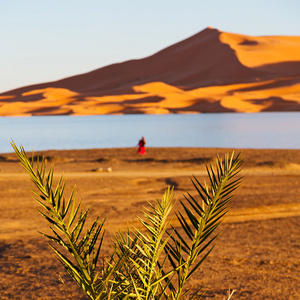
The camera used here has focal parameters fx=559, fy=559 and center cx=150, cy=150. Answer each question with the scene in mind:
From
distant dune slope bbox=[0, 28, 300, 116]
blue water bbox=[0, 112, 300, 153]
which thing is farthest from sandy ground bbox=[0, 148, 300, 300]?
distant dune slope bbox=[0, 28, 300, 116]

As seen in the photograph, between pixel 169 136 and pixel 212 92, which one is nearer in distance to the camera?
pixel 169 136

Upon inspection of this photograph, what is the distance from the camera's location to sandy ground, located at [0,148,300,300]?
6.43m

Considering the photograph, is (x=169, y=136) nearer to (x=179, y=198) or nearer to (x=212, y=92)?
(x=179, y=198)

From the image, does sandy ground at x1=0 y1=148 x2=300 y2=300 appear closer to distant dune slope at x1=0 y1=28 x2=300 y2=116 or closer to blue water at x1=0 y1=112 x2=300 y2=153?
blue water at x1=0 y1=112 x2=300 y2=153

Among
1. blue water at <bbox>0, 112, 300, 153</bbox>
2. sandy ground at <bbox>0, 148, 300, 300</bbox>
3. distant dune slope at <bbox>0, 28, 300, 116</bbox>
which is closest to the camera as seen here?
sandy ground at <bbox>0, 148, 300, 300</bbox>

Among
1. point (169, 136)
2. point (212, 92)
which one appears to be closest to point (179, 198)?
point (169, 136)

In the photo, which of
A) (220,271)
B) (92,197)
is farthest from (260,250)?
(92,197)

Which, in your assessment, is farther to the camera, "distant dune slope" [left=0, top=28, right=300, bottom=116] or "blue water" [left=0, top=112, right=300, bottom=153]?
"distant dune slope" [left=0, top=28, right=300, bottom=116]

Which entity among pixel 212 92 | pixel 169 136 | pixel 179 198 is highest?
pixel 212 92

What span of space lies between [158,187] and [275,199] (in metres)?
3.20

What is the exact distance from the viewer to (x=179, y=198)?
509 inches

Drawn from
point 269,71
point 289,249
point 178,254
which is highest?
point 269,71

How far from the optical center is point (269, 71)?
17188cm

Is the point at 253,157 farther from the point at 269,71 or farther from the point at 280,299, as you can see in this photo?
the point at 269,71
